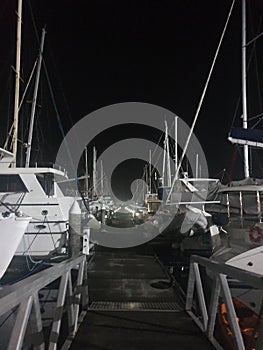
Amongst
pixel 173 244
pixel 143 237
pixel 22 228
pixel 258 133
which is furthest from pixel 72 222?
pixel 143 237

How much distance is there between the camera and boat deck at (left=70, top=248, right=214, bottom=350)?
518 centimetres

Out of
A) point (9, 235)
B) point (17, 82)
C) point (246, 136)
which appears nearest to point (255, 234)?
point (246, 136)

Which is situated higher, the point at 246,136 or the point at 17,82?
the point at 17,82

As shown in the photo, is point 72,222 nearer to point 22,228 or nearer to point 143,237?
point 22,228

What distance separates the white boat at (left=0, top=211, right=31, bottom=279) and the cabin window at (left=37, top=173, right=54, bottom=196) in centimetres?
400

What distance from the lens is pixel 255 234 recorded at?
785 cm

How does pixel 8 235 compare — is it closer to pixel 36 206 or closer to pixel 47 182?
pixel 36 206

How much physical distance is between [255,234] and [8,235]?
18.7ft

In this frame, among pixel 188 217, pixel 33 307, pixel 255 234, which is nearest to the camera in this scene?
pixel 33 307

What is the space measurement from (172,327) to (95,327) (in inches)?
49.7

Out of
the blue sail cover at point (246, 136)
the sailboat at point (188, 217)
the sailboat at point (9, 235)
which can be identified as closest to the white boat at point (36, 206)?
the sailboat at point (9, 235)

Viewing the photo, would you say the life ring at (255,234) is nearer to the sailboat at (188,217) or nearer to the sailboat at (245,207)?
the sailboat at (245,207)

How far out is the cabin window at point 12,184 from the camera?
509 inches

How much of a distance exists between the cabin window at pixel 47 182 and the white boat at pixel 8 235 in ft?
13.1
